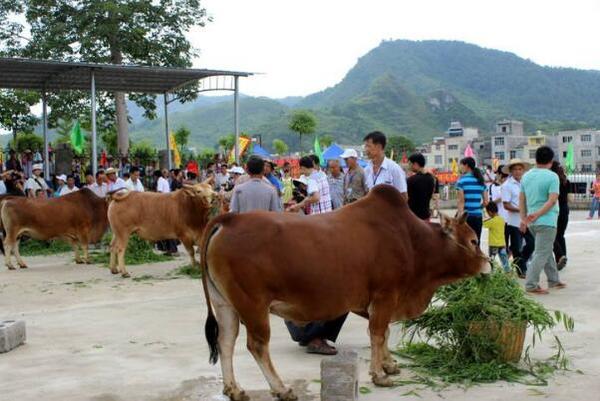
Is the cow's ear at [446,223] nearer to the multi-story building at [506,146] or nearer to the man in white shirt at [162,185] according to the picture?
the man in white shirt at [162,185]

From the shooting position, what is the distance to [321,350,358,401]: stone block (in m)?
4.45

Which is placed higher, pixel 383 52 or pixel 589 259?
pixel 383 52

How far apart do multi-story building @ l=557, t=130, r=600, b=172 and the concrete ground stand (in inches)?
3049

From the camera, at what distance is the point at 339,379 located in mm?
4473

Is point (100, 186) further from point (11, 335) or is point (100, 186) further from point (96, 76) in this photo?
point (11, 335)

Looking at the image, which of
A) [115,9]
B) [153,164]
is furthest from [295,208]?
[115,9]

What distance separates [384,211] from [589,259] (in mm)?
7683

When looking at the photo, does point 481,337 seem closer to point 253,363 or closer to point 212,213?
point 253,363

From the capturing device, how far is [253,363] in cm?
579

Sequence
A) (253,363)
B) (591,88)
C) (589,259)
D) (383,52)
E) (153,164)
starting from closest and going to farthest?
1. (253,363)
2. (589,259)
3. (153,164)
4. (591,88)
5. (383,52)

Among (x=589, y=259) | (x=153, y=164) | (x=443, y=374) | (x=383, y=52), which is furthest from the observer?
(x=383, y=52)

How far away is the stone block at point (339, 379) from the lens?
175 inches

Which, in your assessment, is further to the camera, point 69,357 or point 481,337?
point 69,357

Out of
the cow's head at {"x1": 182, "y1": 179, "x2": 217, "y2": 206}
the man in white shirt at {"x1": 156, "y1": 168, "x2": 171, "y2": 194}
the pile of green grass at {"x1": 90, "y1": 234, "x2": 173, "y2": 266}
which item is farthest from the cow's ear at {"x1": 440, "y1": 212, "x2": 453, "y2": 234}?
the man in white shirt at {"x1": 156, "y1": 168, "x2": 171, "y2": 194}
